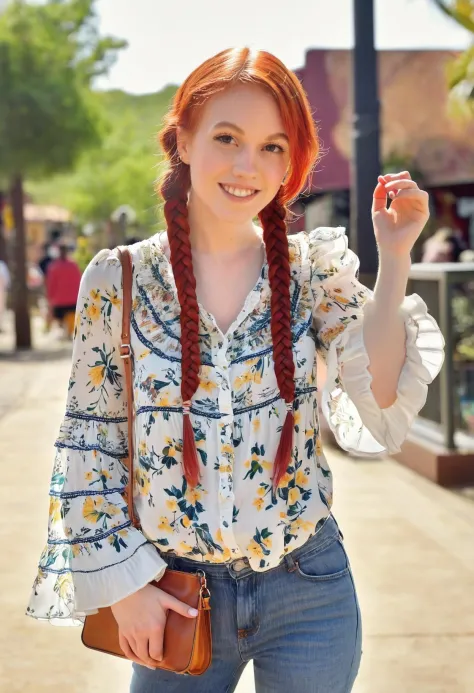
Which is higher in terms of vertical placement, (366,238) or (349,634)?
(366,238)

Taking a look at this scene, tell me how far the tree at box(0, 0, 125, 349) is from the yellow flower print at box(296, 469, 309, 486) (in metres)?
15.2

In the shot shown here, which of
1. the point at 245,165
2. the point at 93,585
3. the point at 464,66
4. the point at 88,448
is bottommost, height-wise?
the point at 93,585

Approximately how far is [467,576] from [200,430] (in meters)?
3.16

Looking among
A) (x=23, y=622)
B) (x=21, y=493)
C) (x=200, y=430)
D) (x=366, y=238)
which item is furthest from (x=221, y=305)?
(x=366, y=238)

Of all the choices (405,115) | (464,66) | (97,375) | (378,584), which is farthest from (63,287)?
(97,375)

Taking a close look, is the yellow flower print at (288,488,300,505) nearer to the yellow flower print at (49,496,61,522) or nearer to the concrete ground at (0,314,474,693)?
the yellow flower print at (49,496,61,522)

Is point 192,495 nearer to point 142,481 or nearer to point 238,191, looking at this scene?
point 142,481

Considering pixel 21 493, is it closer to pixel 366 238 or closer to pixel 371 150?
pixel 366 238

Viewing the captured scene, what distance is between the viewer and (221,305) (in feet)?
6.52

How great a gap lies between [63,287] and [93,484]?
16.1 metres

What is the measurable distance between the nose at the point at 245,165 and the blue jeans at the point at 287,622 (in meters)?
0.68

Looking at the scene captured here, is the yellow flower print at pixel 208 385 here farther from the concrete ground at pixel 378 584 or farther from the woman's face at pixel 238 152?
the concrete ground at pixel 378 584

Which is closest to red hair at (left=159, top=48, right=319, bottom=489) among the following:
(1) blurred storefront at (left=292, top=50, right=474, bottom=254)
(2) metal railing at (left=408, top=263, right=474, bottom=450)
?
(2) metal railing at (left=408, top=263, right=474, bottom=450)

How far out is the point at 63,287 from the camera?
58.2ft
